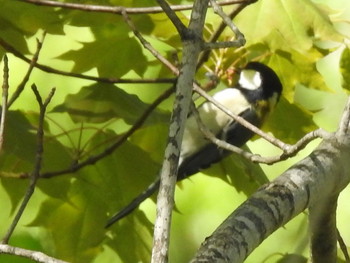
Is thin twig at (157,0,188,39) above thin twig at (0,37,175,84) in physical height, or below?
below

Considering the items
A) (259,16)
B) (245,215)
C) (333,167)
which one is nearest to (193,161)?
(259,16)

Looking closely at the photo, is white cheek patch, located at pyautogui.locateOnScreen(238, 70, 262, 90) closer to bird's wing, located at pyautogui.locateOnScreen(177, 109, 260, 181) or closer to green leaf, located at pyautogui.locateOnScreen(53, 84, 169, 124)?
bird's wing, located at pyautogui.locateOnScreen(177, 109, 260, 181)

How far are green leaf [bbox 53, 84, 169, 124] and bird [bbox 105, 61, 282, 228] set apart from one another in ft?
0.92

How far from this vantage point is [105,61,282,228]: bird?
6.06 feet

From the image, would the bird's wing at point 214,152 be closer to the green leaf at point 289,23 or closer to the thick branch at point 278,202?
the green leaf at point 289,23

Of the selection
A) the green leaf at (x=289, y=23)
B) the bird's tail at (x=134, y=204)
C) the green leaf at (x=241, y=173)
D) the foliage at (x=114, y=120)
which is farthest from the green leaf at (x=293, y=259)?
the green leaf at (x=289, y=23)

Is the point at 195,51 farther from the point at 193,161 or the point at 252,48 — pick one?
the point at 193,161

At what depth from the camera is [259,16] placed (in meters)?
1.47

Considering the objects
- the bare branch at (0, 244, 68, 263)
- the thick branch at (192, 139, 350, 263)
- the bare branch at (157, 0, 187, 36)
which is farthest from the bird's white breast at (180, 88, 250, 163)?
the bare branch at (0, 244, 68, 263)

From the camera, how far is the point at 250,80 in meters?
2.11

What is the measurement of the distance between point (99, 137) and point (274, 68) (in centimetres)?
39

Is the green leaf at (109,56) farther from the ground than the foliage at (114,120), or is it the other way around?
the green leaf at (109,56)

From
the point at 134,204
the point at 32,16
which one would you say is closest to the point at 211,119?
the point at 134,204

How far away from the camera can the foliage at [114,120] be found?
1473mm
